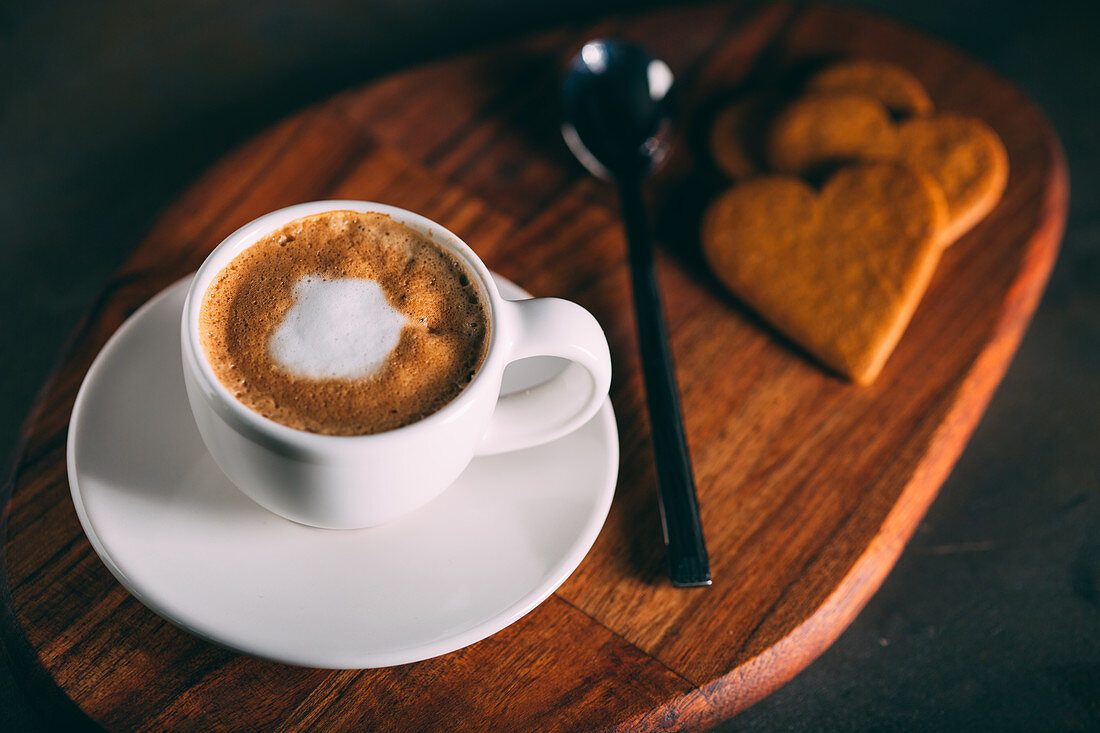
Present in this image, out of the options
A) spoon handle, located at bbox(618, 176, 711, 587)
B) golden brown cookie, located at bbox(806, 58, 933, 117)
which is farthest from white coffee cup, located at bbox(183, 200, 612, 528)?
golden brown cookie, located at bbox(806, 58, 933, 117)

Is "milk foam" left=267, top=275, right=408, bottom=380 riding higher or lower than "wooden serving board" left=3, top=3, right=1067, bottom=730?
higher

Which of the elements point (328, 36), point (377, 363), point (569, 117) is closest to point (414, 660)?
point (377, 363)

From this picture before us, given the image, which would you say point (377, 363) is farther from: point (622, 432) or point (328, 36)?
point (328, 36)

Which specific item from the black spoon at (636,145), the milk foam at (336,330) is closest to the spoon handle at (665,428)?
the black spoon at (636,145)

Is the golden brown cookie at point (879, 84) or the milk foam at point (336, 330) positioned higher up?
the milk foam at point (336, 330)

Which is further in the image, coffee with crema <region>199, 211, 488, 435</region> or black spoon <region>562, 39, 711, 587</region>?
black spoon <region>562, 39, 711, 587</region>

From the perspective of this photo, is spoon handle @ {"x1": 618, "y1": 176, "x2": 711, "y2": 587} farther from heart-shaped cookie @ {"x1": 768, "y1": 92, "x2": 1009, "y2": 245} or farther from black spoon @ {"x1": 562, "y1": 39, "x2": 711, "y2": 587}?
heart-shaped cookie @ {"x1": 768, "y1": 92, "x2": 1009, "y2": 245}

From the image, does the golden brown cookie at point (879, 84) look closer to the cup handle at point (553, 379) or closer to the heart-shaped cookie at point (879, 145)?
the heart-shaped cookie at point (879, 145)
